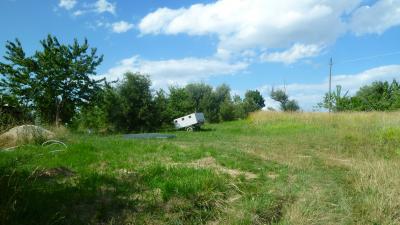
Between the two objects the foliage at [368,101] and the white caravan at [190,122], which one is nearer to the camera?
the white caravan at [190,122]

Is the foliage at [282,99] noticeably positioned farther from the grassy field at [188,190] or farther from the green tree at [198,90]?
the grassy field at [188,190]

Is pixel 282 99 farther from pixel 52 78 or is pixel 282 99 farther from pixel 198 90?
pixel 52 78

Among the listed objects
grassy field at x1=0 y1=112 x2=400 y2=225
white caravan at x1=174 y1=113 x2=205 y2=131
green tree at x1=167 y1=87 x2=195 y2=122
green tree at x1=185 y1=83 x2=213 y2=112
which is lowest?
grassy field at x1=0 y1=112 x2=400 y2=225

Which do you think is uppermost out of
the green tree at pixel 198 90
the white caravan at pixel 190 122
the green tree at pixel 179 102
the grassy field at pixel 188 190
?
the green tree at pixel 198 90

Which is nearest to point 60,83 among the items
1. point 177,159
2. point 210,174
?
point 177,159

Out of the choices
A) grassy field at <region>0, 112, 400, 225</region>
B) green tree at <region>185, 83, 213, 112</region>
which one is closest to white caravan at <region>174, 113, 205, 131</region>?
grassy field at <region>0, 112, 400, 225</region>

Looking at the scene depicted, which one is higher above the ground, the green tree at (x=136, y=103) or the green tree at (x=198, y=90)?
the green tree at (x=198, y=90)

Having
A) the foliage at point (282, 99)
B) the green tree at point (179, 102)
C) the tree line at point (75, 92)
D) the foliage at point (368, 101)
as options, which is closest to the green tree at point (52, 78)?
the tree line at point (75, 92)

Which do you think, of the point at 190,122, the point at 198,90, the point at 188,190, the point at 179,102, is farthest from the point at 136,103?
the point at 198,90

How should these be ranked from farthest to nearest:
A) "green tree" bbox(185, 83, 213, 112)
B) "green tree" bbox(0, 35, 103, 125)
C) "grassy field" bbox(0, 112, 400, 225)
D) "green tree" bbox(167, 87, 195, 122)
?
"green tree" bbox(185, 83, 213, 112)
"green tree" bbox(167, 87, 195, 122)
"green tree" bbox(0, 35, 103, 125)
"grassy field" bbox(0, 112, 400, 225)

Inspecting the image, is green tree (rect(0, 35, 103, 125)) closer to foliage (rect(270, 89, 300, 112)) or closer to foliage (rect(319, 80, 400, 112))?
foliage (rect(319, 80, 400, 112))

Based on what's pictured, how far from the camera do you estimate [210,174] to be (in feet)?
22.1

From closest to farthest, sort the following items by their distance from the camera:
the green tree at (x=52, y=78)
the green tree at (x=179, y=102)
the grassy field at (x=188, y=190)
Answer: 1. the grassy field at (x=188, y=190)
2. the green tree at (x=52, y=78)
3. the green tree at (x=179, y=102)

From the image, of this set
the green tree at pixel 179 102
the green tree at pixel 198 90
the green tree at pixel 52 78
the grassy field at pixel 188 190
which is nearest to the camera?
the grassy field at pixel 188 190
